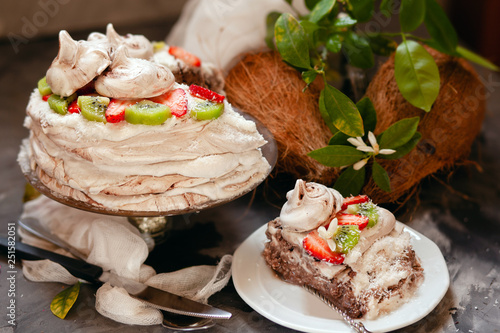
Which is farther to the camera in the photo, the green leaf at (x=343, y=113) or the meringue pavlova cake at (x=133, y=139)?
the green leaf at (x=343, y=113)

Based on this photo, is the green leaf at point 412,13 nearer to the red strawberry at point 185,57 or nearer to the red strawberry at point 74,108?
the red strawberry at point 185,57

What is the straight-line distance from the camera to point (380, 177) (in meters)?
1.52

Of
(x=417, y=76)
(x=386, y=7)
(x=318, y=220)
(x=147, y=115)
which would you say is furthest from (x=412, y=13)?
(x=147, y=115)

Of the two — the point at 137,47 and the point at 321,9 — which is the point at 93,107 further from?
the point at 321,9

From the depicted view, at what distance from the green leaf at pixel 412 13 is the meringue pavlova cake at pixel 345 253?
0.63m

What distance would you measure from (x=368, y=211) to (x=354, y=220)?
0.06m

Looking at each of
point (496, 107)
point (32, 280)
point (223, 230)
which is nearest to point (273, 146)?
point (223, 230)

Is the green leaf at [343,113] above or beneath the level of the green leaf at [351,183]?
above

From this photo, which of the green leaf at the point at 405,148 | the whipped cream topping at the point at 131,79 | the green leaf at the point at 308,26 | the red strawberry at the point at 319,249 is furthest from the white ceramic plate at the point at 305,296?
the green leaf at the point at 308,26

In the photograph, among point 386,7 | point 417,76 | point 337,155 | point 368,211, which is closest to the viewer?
point 368,211

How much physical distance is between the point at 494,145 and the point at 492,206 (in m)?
0.42

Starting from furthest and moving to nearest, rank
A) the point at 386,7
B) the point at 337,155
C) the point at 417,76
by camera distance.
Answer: the point at 386,7 < the point at 417,76 < the point at 337,155

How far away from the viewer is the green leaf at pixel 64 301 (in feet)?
4.23

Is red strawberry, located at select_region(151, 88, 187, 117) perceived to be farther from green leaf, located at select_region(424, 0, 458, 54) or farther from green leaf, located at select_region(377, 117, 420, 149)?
green leaf, located at select_region(424, 0, 458, 54)
